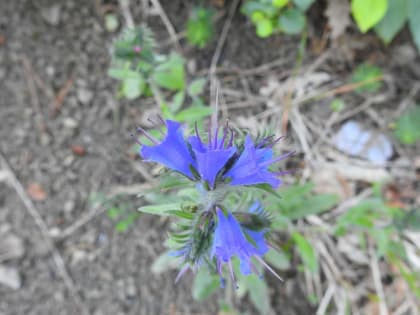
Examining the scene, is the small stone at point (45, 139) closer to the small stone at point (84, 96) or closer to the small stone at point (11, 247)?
the small stone at point (84, 96)

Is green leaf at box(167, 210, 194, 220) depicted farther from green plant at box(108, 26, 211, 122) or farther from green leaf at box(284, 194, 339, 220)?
green leaf at box(284, 194, 339, 220)

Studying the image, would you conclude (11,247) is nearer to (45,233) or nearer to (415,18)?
(45,233)

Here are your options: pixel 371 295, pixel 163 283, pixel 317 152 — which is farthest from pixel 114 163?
pixel 371 295

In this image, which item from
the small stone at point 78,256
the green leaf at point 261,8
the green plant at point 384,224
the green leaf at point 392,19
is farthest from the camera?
the small stone at point 78,256

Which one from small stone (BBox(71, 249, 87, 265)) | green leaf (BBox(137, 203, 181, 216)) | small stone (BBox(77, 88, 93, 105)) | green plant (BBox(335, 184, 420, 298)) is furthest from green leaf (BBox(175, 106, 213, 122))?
small stone (BBox(71, 249, 87, 265))

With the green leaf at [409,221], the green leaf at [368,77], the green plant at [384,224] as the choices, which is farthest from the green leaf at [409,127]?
the green leaf at [409,221]

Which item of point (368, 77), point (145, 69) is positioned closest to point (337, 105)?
point (368, 77)

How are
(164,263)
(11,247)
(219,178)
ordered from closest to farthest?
(219,178) → (164,263) → (11,247)
